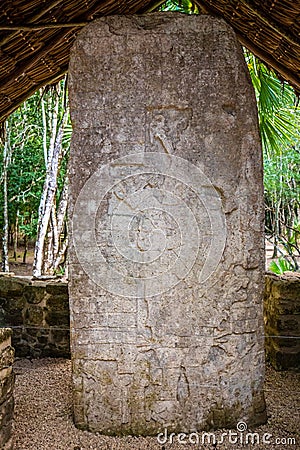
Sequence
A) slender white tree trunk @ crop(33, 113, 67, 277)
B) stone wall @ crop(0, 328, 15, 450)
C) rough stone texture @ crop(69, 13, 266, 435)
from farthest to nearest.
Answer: slender white tree trunk @ crop(33, 113, 67, 277) → rough stone texture @ crop(69, 13, 266, 435) → stone wall @ crop(0, 328, 15, 450)

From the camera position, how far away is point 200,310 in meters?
3.07

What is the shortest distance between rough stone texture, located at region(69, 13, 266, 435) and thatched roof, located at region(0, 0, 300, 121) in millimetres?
343

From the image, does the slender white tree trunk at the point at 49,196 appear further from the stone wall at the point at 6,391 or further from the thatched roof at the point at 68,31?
the stone wall at the point at 6,391

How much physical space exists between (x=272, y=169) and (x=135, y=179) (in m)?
7.76

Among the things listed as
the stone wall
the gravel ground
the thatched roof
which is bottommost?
the gravel ground

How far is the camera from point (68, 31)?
352cm

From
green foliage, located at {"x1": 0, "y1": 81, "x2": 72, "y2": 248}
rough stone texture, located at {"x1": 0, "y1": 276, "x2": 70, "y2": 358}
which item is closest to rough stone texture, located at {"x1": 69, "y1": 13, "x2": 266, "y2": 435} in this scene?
rough stone texture, located at {"x1": 0, "y1": 276, "x2": 70, "y2": 358}

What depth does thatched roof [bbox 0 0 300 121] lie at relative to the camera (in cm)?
312

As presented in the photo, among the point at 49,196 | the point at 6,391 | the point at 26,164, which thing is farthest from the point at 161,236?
the point at 26,164

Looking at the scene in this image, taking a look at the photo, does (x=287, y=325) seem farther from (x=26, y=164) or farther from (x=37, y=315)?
(x=26, y=164)

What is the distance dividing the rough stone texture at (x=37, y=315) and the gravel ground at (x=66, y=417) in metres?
0.25

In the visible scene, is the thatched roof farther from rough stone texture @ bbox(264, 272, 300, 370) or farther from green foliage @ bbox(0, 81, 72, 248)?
green foliage @ bbox(0, 81, 72, 248)

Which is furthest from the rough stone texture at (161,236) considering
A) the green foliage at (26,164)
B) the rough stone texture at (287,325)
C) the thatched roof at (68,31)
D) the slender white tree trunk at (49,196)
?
the green foliage at (26,164)

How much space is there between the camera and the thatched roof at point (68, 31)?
312 centimetres
